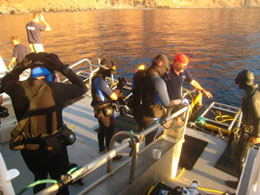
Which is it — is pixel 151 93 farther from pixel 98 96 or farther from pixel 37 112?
pixel 37 112

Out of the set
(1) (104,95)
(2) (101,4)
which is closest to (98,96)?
(1) (104,95)

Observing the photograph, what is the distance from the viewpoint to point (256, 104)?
10.9ft

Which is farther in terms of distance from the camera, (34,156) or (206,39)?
(206,39)

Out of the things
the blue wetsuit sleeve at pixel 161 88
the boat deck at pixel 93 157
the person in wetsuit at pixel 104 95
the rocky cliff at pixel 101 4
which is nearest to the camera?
the blue wetsuit sleeve at pixel 161 88

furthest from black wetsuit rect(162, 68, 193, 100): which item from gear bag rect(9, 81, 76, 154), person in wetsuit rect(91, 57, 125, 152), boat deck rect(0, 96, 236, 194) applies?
gear bag rect(9, 81, 76, 154)

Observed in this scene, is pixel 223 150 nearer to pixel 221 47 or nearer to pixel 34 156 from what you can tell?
pixel 34 156

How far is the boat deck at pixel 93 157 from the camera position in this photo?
12.5ft

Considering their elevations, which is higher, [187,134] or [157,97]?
[157,97]

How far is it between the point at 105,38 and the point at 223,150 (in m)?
31.3

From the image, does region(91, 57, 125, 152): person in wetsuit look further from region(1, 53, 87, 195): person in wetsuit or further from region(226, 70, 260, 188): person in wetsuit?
region(226, 70, 260, 188): person in wetsuit

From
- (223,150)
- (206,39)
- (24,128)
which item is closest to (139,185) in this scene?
(24,128)

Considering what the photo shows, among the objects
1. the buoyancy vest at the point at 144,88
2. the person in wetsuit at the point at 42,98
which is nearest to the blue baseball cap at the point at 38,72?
the person in wetsuit at the point at 42,98

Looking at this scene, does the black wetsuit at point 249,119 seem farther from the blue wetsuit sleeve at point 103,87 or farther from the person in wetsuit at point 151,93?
the blue wetsuit sleeve at point 103,87

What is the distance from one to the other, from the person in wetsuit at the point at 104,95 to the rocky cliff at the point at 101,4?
129m
